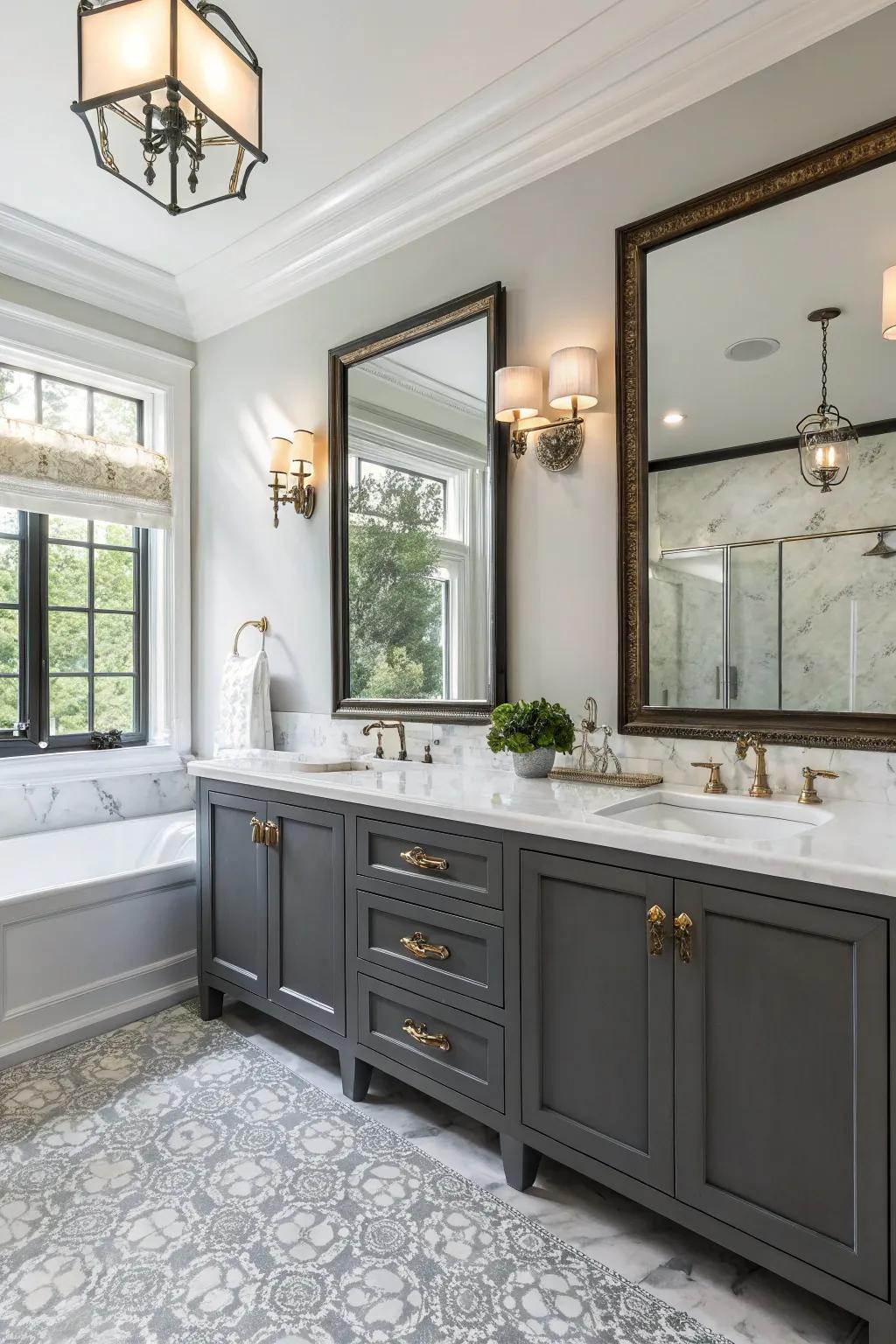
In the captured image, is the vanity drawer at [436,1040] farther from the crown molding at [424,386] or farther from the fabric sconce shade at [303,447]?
the fabric sconce shade at [303,447]

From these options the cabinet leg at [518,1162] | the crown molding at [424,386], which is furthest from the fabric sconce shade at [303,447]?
the cabinet leg at [518,1162]

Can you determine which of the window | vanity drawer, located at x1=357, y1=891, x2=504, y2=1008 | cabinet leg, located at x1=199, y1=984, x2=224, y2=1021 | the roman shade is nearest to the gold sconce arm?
the roman shade

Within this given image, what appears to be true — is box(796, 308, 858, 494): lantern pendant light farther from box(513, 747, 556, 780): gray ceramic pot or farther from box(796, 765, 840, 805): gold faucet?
box(513, 747, 556, 780): gray ceramic pot

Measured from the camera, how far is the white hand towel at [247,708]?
3.13 m

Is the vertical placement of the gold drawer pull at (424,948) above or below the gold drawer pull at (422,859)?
below

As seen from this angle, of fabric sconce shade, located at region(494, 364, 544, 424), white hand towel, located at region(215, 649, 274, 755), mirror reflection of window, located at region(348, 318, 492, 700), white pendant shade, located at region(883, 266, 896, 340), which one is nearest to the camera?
white pendant shade, located at region(883, 266, 896, 340)

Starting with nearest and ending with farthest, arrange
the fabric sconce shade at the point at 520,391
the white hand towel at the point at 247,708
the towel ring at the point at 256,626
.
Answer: the fabric sconce shade at the point at 520,391 → the white hand towel at the point at 247,708 → the towel ring at the point at 256,626

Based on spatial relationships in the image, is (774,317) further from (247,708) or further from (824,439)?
(247,708)

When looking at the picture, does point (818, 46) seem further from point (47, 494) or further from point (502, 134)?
point (47, 494)

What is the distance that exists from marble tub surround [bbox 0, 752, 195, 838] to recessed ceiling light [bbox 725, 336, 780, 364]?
285 cm

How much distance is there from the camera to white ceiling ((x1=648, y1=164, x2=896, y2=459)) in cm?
176

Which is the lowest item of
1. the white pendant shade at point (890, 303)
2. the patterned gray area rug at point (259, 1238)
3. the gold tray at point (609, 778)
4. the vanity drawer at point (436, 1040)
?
→ the patterned gray area rug at point (259, 1238)

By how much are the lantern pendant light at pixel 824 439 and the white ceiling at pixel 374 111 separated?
0.72 meters

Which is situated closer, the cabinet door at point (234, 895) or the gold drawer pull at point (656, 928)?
the gold drawer pull at point (656, 928)
